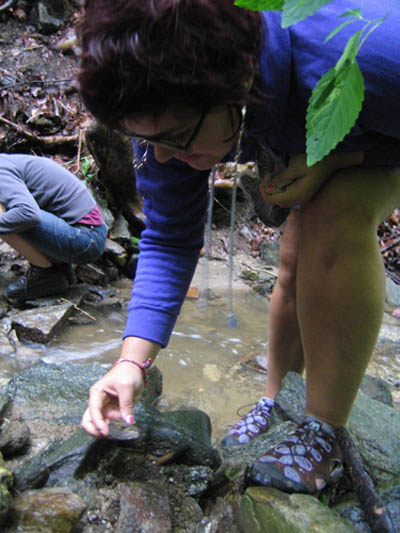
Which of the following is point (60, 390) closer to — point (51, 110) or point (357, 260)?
point (357, 260)

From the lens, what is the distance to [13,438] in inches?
52.7

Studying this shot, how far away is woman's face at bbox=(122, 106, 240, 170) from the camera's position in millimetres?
928

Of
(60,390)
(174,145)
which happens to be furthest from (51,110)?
(174,145)

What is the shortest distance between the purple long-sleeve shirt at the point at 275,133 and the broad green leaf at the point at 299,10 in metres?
0.43

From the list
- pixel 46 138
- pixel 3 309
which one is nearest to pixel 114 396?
pixel 3 309

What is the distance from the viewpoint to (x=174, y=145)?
3.35 ft

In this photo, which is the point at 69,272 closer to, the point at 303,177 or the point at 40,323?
the point at 40,323

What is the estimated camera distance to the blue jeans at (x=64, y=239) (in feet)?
11.3

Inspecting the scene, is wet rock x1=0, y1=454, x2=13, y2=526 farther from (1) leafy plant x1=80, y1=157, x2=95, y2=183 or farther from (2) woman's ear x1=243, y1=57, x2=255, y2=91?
(1) leafy plant x1=80, y1=157, x2=95, y2=183

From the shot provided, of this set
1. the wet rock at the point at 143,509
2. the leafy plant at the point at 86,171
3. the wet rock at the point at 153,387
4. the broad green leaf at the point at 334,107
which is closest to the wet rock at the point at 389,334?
the wet rock at the point at 153,387

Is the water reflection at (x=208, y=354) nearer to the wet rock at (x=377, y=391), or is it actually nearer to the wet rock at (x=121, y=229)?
the wet rock at (x=377, y=391)

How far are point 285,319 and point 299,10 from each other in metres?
1.27

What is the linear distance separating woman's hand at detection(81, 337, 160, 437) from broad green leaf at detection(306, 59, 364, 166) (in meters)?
0.82

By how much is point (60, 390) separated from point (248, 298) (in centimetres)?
259
